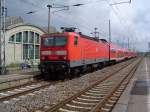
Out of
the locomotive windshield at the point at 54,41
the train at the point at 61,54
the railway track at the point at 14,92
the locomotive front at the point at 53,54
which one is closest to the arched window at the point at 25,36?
the train at the point at 61,54

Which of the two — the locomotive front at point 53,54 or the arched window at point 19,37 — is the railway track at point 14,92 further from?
the arched window at point 19,37

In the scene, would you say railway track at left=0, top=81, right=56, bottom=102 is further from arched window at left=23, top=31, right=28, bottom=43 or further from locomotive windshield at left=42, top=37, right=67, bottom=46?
arched window at left=23, top=31, right=28, bottom=43

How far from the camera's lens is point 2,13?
74.4 feet

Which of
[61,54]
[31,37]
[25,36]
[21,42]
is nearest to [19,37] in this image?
[21,42]

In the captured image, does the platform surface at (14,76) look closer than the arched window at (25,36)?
Yes

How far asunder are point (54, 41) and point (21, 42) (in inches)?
838

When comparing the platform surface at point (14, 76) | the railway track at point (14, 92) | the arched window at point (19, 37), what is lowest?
the railway track at point (14, 92)

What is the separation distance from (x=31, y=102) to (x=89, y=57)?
587 inches

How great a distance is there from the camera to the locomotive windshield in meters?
20.9

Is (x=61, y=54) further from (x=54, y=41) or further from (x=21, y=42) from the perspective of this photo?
(x=21, y=42)

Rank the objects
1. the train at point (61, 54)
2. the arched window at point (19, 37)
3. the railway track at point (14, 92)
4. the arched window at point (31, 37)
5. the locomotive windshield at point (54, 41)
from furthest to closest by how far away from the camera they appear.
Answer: the arched window at point (31, 37) < the arched window at point (19, 37) < the locomotive windshield at point (54, 41) < the train at point (61, 54) < the railway track at point (14, 92)

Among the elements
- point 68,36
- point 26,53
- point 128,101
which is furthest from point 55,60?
point 26,53

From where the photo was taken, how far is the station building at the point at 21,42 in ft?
129

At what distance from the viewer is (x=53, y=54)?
2103 cm
